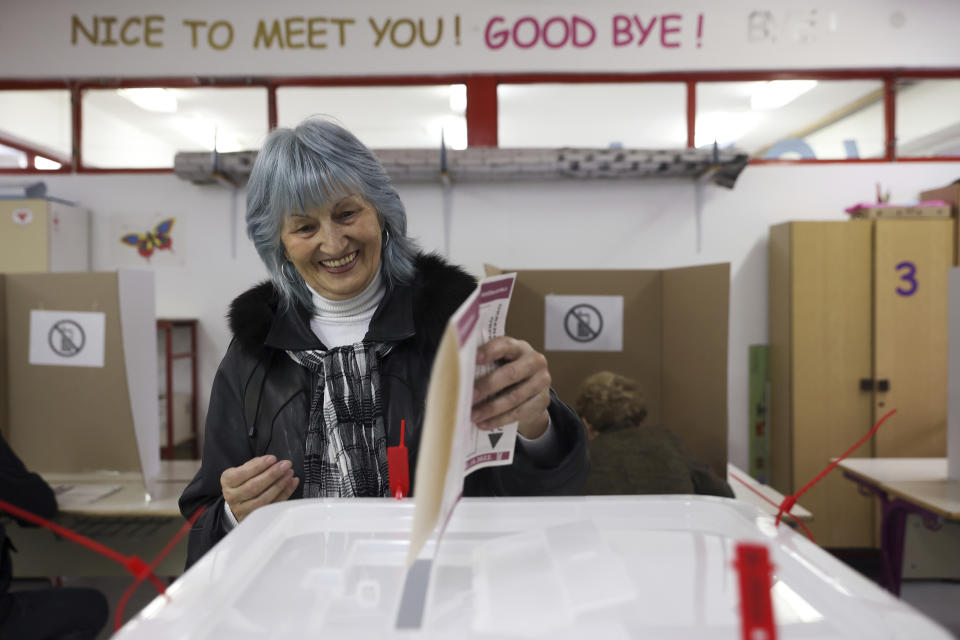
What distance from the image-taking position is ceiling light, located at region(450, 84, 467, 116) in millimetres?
3387

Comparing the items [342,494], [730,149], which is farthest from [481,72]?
[342,494]

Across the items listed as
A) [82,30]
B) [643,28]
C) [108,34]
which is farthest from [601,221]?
[82,30]

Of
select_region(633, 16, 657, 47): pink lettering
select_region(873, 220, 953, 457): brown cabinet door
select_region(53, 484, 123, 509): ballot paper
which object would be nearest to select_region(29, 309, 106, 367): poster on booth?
select_region(53, 484, 123, 509): ballot paper

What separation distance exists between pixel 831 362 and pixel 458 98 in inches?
97.0

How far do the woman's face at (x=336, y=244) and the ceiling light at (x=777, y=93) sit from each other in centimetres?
316

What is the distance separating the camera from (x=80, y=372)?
2.07 metres

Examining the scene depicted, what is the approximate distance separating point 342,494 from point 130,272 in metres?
1.45

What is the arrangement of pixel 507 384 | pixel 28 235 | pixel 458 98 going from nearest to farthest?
pixel 507 384 < pixel 28 235 < pixel 458 98

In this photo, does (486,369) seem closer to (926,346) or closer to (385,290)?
(385,290)

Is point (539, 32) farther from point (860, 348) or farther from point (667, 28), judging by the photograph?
point (860, 348)

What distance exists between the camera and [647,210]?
3.34 metres

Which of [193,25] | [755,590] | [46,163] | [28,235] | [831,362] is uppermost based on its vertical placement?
[193,25]

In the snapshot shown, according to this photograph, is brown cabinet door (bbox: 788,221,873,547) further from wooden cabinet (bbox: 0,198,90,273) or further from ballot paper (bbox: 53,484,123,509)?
wooden cabinet (bbox: 0,198,90,273)

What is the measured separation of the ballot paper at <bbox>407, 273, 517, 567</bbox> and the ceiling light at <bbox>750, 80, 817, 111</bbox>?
355cm
